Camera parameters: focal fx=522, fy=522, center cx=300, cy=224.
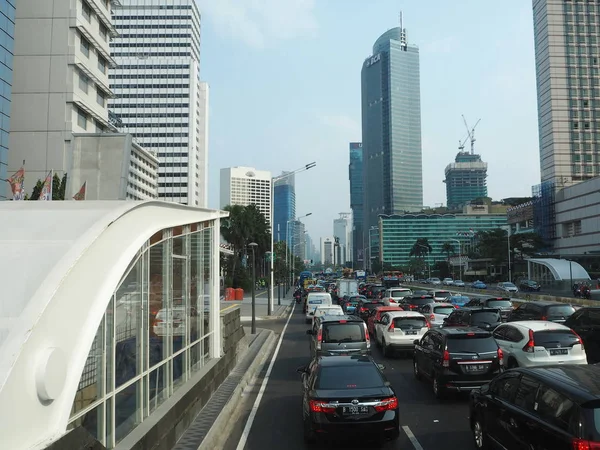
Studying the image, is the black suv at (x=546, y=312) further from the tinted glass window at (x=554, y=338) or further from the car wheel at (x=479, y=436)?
the car wheel at (x=479, y=436)

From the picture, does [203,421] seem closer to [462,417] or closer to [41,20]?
[462,417]

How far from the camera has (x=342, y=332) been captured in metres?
13.7

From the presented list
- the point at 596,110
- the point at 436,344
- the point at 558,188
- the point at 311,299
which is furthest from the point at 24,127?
the point at 596,110

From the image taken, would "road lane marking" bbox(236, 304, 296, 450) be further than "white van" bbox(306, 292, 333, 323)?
No

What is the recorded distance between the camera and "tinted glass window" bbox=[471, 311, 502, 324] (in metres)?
18.3

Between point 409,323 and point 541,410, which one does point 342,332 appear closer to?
point 409,323

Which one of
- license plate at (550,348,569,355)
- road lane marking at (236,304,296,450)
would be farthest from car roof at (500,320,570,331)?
road lane marking at (236,304,296,450)

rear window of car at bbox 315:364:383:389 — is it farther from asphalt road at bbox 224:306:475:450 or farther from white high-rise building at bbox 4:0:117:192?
white high-rise building at bbox 4:0:117:192

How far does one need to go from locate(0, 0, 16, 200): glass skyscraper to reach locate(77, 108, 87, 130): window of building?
673 centimetres

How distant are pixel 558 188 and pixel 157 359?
100m

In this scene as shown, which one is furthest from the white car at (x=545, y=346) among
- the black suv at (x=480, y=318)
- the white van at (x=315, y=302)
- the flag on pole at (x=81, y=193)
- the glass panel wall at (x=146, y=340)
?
the white van at (x=315, y=302)

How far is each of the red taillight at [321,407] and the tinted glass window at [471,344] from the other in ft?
13.6

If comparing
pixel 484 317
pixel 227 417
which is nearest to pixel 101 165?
pixel 227 417

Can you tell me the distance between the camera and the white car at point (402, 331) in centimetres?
1653
